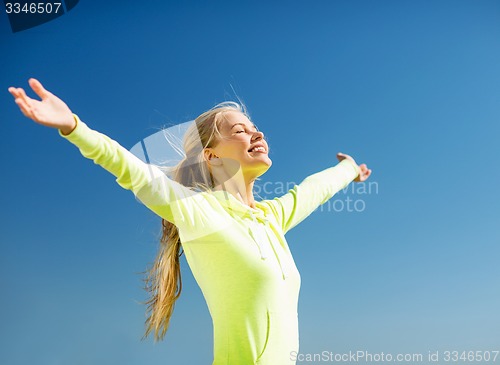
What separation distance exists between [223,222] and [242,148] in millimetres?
457

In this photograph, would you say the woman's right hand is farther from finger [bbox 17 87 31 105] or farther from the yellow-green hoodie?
the yellow-green hoodie

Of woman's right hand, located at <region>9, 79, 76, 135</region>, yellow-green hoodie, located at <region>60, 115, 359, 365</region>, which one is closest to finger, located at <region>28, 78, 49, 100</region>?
woman's right hand, located at <region>9, 79, 76, 135</region>

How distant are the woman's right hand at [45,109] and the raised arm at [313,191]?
4.45ft

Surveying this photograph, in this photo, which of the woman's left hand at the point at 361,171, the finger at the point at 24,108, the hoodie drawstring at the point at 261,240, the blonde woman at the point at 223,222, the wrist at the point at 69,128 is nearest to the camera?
the finger at the point at 24,108

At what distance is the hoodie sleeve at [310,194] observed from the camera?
9.36 ft

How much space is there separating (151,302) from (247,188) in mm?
774

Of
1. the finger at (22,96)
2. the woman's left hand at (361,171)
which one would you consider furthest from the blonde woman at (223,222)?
the woman's left hand at (361,171)

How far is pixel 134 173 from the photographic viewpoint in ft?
6.08

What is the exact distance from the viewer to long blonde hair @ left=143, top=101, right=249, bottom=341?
2.64 m

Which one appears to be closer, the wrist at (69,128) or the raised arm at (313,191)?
the wrist at (69,128)

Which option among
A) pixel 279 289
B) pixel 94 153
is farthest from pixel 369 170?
pixel 94 153

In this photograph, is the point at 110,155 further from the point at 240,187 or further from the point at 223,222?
the point at 240,187

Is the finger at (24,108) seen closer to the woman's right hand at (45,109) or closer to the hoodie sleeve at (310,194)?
the woman's right hand at (45,109)

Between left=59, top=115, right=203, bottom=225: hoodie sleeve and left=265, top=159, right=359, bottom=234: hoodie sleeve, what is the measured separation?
2.58 ft
